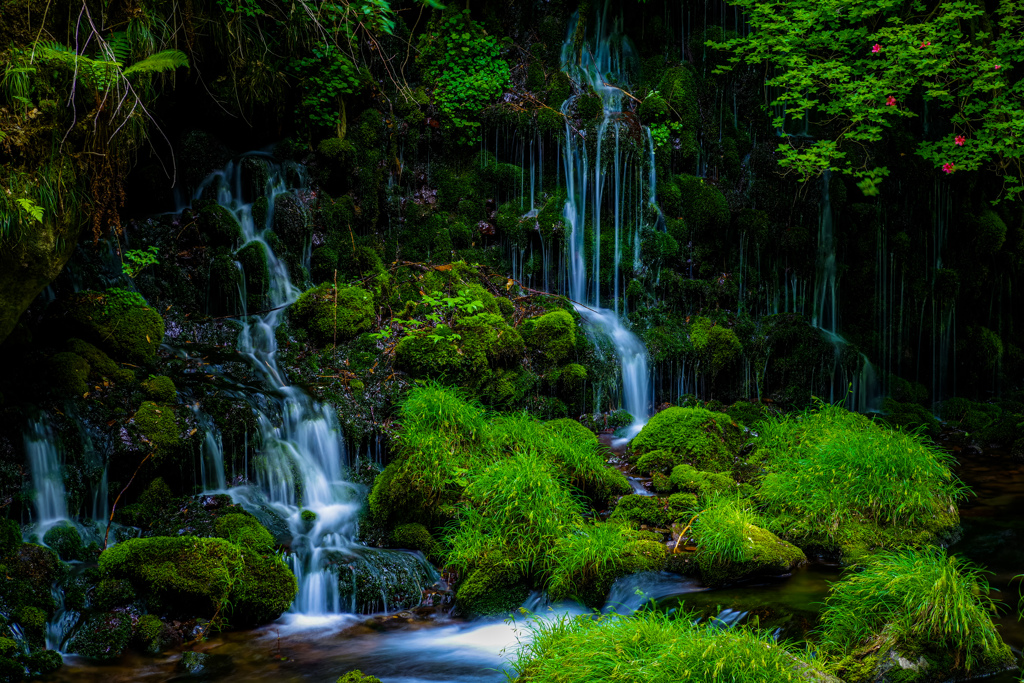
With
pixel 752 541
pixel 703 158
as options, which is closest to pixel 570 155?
pixel 703 158

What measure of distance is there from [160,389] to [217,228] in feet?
10.5

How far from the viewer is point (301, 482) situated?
22.6 ft

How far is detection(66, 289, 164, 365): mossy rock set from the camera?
729cm

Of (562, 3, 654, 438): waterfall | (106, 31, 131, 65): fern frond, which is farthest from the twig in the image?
(562, 3, 654, 438): waterfall

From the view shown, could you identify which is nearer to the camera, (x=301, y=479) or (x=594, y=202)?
(x=301, y=479)

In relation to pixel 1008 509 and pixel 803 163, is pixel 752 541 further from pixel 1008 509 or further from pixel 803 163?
pixel 803 163

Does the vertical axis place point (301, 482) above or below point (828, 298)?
below

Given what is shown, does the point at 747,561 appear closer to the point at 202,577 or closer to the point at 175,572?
the point at 202,577

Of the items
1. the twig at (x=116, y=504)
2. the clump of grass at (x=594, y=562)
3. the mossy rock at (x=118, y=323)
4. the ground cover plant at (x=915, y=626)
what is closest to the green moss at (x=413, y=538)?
the clump of grass at (x=594, y=562)

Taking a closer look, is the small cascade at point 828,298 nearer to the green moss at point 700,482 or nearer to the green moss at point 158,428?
the green moss at point 700,482

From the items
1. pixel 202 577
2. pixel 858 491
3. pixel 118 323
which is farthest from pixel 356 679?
pixel 118 323

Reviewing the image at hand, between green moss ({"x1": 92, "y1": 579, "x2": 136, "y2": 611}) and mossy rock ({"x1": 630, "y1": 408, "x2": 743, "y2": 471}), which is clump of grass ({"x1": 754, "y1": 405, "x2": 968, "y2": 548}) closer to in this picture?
mossy rock ({"x1": 630, "y1": 408, "x2": 743, "y2": 471})

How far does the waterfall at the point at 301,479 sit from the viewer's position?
5703mm

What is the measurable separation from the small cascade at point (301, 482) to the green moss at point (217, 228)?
1.54 metres
